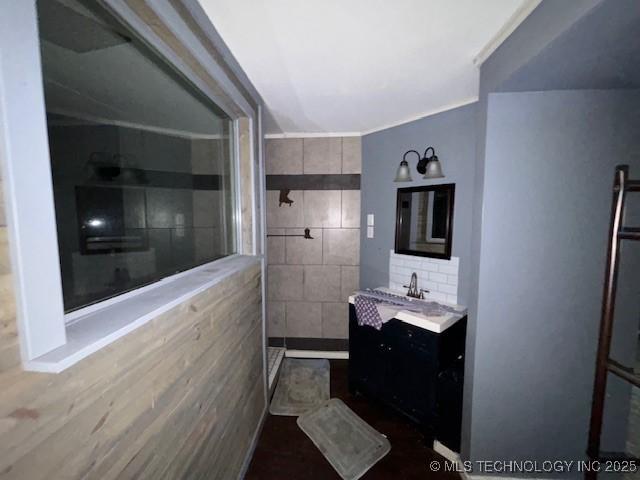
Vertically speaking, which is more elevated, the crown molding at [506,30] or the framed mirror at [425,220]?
the crown molding at [506,30]

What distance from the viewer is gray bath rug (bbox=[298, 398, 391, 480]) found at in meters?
1.65

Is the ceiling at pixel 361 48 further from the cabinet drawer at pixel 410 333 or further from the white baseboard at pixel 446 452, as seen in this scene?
the white baseboard at pixel 446 452

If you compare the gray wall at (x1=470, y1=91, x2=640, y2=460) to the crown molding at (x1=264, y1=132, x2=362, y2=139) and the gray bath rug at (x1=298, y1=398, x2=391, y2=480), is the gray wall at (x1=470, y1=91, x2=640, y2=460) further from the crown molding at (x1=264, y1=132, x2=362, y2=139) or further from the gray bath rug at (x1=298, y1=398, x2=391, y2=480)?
the crown molding at (x1=264, y1=132, x2=362, y2=139)

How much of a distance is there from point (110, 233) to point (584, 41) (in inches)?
78.8

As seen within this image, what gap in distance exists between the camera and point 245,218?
178cm

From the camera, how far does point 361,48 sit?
52.2 inches

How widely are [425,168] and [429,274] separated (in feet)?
3.15

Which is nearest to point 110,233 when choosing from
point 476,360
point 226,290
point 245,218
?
point 226,290

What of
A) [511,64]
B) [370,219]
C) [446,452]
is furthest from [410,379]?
[511,64]

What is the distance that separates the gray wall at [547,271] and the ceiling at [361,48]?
0.39m

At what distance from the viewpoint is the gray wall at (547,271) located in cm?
135

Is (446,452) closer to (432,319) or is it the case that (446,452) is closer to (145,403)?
(432,319)

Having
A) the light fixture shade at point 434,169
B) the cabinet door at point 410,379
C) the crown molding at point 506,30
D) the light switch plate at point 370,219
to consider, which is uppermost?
the crown molding at point 506,30

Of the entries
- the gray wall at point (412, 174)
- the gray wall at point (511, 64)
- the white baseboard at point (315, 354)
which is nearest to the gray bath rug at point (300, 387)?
the white baseboard at point (315, 354)
